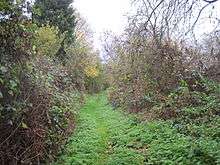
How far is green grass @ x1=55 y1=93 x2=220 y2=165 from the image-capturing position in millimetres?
9728

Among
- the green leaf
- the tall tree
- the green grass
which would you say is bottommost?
the green grass

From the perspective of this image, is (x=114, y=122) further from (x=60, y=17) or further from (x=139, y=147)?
(x=60, y=17)

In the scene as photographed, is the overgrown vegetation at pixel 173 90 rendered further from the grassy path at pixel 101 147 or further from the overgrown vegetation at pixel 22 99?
the overgrown vegetation at pixel 22 99

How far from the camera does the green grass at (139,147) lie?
9.73 meters

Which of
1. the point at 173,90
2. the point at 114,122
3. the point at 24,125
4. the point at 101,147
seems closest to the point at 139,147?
the point at 101,147

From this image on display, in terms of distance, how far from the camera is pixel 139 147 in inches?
491

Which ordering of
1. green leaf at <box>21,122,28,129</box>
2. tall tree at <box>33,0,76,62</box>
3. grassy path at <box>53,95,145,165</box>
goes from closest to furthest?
green leaf at <box>21,122,28,129</box>, grassy path at <box>53,95,145,165</box>, tall tree at <box>33,0,76,62</box>

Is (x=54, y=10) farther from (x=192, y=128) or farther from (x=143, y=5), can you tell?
(x=192, y=128)

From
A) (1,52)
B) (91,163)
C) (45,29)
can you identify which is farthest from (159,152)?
(45,29)

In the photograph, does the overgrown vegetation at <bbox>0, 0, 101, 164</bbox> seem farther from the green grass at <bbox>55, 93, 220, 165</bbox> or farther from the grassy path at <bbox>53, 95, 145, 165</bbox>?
the green grass at <bbox>55, 93, 220, 165</bbox>

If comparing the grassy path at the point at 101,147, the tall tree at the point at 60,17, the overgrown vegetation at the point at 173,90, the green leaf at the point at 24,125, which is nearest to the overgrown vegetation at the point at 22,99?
the green leaf at the point at 24,125

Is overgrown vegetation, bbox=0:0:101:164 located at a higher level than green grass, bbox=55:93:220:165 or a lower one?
higher

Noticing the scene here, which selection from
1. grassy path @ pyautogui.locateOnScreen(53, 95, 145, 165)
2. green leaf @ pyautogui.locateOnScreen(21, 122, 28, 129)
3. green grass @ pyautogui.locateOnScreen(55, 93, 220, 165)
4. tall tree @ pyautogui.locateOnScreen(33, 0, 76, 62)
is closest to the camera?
green leaf @ pyautogui.locateOnScreen(21, 122, 28, 129)


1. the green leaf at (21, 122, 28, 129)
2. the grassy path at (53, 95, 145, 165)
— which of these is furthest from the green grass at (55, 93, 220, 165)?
A: the green leaf at (21, 122, 28, 129)
